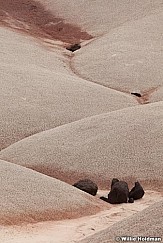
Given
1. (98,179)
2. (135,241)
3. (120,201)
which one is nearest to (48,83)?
(98,179)

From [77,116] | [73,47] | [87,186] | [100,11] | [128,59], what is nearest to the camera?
[87,186]

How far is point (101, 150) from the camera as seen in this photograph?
1495 centimetres

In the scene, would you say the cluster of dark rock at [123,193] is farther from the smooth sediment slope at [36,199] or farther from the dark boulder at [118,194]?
the smooth sediment slope at [36,199]

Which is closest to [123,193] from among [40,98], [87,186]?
[87,186]

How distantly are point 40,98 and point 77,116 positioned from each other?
1.49 m

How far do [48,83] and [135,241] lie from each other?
1371 centimetres

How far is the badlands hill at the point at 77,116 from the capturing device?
1148 centimetres

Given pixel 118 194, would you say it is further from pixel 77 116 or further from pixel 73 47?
pixel 73 47

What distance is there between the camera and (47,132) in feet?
54.4

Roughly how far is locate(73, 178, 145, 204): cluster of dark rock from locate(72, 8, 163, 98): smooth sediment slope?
29.9 ft

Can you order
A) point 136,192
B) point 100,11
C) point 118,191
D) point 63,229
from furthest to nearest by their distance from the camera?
1. point 100,11
2. point 136,192
3. point 118,191
4. point 63,229

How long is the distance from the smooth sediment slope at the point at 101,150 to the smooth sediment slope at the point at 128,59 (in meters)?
5.68

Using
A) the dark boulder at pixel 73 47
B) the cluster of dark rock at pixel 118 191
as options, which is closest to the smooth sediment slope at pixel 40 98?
the cluster of dark rock at pixel 118 191

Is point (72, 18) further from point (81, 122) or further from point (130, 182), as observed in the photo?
point (130, 182)
